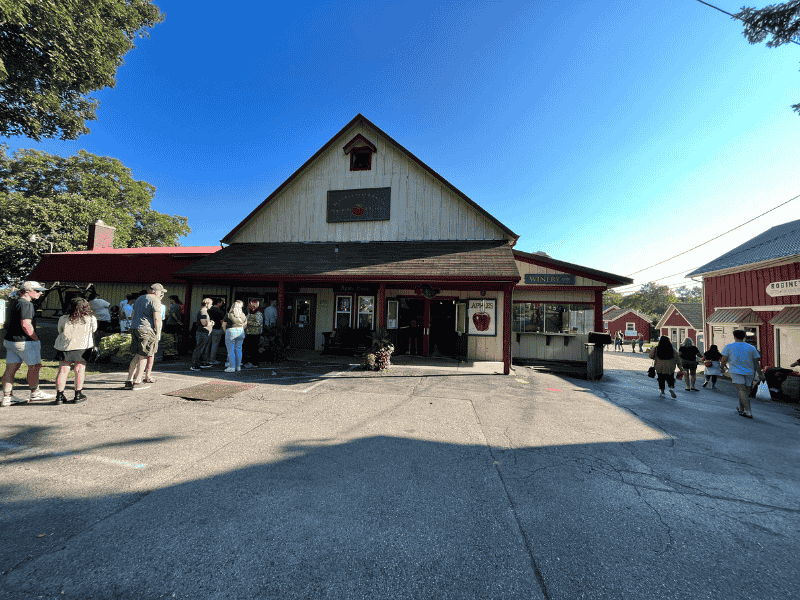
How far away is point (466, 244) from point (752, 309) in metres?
12.9

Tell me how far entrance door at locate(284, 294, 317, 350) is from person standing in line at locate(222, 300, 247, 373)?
4.48 m

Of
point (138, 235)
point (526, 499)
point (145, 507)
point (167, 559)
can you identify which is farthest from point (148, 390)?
point (138, 235)

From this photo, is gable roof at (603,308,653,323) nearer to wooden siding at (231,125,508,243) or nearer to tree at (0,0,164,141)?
wooden siding at (231,125,508,243)

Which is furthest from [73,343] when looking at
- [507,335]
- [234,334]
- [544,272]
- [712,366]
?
[712,366]

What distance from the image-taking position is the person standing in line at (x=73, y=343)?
4.95m

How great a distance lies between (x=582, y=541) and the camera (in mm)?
2295

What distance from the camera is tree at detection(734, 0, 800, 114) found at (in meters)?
8.45

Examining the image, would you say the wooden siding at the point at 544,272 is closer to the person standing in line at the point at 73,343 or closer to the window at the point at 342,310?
the window at the point at 342,310

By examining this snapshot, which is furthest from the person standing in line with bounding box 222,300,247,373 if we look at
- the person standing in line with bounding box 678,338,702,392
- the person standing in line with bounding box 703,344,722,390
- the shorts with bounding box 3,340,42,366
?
the person standing in line with bounding box 703,344,722,390

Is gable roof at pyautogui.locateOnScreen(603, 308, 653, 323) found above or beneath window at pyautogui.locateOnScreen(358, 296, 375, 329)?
above

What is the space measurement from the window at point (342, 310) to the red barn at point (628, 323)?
45236 millimetres

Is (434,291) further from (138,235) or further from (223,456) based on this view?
(138,235)

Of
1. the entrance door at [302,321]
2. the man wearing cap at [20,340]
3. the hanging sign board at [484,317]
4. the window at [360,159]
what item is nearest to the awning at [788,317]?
the hanging sign board at [484,317]

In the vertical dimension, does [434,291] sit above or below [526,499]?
above
